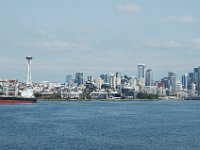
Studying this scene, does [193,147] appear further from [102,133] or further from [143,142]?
[102,133]

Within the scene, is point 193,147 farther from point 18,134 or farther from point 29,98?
point 29,98

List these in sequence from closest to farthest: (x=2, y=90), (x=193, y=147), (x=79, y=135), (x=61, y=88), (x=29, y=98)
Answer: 1. (x=193, y=147)
2. (x=79, y=135)
3. (x=29, y=98)
4. (x=2, y=90)
5. (x=61, y=88)

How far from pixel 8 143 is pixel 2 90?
4458 inches

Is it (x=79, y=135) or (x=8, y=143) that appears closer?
(x=8, y=143)

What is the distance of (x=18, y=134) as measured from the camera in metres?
37.7

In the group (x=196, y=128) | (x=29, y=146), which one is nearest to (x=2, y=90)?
(x=196, y=128)

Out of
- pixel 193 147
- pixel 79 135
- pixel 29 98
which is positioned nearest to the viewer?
pixel 193 147

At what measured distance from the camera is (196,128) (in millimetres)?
43938

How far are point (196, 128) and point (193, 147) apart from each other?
42.5 feet

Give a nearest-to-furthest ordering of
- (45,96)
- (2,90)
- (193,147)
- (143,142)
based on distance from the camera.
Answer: (193,147), (143,142), (2,90), (45,96)

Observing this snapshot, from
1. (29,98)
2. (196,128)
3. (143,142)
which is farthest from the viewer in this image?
(29,98)

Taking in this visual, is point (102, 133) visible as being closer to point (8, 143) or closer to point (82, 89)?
point (8, 143)

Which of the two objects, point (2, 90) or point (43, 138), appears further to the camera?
point (2, 90)

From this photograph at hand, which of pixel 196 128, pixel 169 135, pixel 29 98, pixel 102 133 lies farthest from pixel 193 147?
pixel 29 98
